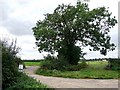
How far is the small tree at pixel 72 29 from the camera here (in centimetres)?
4200

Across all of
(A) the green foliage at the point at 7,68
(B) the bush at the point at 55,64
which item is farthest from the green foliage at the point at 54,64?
(A) the green foliage at the point at 7,68

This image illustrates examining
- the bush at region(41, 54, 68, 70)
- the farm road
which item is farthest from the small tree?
the farm road

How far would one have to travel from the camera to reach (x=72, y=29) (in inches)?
1668

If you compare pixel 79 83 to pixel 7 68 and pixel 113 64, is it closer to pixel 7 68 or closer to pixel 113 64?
pixel 7 68

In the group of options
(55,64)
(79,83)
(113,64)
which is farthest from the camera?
(113,64)

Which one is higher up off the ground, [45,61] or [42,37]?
[42,37]

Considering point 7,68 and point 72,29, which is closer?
point 7,68

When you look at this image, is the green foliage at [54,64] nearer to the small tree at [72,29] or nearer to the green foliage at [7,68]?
the small tree at [72,29]

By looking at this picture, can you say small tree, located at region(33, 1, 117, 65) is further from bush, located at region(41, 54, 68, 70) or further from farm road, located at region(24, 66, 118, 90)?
farm road, located at region(24, 66, 118, 90)

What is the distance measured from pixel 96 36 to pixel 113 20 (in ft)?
10.1

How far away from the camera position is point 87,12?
4253 centimetres

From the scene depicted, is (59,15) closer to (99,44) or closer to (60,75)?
(99,44)

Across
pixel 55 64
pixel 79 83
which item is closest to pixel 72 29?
pixel 55 64

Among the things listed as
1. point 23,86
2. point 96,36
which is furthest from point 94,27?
point 23,86
